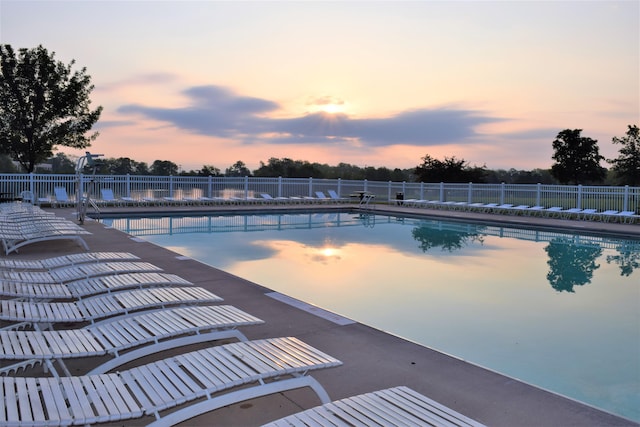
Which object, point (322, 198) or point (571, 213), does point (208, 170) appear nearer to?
point (322, 198)

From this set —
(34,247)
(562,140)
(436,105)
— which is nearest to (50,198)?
(34,247)

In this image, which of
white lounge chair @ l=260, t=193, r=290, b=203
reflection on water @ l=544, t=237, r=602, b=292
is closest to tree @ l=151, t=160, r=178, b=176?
white lounge chair @ l=260, t=193, r=290, b=203

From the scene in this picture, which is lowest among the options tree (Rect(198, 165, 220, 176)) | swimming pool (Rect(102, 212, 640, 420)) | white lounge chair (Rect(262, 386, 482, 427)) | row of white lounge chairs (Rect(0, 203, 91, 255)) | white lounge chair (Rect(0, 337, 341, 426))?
swimming pool (Rect(102, 212, 640, 420))

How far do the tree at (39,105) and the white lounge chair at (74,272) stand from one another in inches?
672

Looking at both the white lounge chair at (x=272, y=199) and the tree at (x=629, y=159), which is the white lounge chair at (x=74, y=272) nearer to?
the white lounge chair at (x=272, y=199)

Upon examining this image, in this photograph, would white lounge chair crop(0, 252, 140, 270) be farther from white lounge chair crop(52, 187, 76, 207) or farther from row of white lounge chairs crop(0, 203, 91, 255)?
white lounge chair crop(52, 187, 76, 207)

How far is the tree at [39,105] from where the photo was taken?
A: 1898cm

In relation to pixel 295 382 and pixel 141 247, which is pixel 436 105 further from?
pixel 295 382

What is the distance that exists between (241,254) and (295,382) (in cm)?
721

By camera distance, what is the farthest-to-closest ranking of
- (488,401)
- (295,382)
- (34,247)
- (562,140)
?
1. (562,140)
2. (34,247)
3. (488,401)
4. (295,382)

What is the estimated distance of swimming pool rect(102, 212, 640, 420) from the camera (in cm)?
441

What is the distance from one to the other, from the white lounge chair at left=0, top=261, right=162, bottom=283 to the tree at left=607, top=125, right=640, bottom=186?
32.6 metres

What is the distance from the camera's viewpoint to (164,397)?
7.26 feet

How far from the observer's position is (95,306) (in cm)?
377
